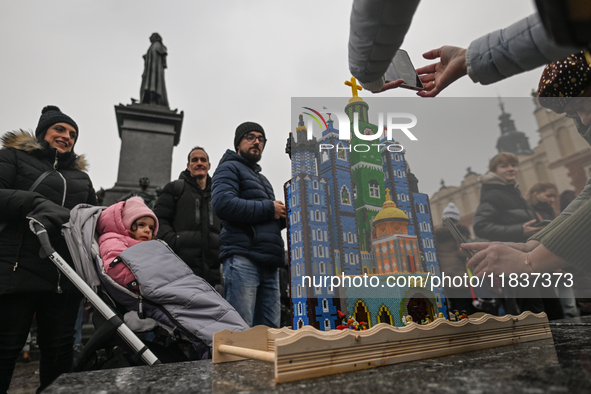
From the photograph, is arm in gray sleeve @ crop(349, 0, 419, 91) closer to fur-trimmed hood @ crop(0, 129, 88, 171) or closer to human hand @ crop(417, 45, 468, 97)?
human hand @ crop(417, 45, 468, 97)

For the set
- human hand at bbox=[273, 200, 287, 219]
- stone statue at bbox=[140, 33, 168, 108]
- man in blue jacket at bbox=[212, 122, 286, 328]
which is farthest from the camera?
stone statue at bbox=[140, 33, 168, 108]

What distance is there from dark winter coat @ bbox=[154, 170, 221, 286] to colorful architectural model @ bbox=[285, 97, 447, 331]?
2.58ft

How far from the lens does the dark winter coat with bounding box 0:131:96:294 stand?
1.73m

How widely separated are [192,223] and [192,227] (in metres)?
0.03

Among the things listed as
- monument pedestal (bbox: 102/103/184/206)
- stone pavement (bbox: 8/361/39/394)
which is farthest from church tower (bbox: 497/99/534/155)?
monument pedestal (bbox: 102/103/184/206)

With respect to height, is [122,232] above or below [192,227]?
below

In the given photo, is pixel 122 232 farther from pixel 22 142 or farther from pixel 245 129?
pixel 245 129

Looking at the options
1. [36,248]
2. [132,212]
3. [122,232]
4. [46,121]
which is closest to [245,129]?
[132,212]

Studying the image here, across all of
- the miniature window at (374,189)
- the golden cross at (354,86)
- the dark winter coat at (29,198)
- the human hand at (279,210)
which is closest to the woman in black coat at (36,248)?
the dark winter coat at (29,198)

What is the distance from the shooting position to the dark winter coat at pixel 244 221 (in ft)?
7.18

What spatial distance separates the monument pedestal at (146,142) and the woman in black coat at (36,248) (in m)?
3.21

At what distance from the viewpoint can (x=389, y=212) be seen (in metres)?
1.97

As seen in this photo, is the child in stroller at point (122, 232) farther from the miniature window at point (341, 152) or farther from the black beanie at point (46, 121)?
the miniature window at point (341, 152)

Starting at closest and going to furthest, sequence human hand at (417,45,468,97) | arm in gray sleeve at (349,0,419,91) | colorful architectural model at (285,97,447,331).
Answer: arm in gray sleeve at (349,0,419,91) → human hand at (417,45,468,97) → colorful architectural model at (285,97,447,331)
